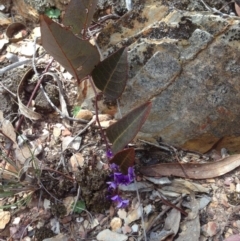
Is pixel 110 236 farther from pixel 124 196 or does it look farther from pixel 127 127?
pixel 127 127

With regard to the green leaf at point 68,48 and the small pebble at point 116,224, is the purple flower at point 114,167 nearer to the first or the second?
the small pebble at point 116,224

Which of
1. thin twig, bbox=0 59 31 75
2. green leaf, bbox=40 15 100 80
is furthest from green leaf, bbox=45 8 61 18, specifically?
green leaf, bbox=40 15 100 80

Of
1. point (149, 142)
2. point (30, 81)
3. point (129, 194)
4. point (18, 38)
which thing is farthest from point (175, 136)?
point (18, 38)

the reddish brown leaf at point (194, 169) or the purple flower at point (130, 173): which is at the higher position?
the purple flower at point (130, 173)

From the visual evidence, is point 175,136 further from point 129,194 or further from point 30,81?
point 30,81

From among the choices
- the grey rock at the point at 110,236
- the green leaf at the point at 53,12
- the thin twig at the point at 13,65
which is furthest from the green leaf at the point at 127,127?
the green leaf at the point at 53,12

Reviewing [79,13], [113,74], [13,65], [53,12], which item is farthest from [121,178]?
[53,12]
